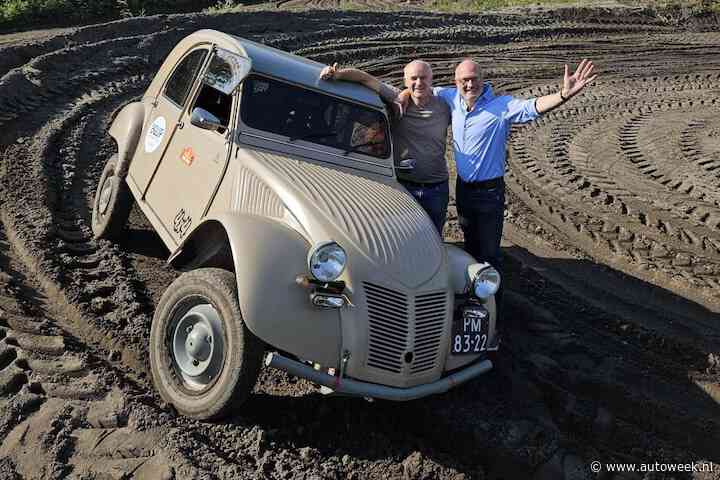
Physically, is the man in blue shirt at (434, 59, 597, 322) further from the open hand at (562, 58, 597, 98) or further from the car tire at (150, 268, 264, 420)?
the car tire at (150, 268, 264, 420)

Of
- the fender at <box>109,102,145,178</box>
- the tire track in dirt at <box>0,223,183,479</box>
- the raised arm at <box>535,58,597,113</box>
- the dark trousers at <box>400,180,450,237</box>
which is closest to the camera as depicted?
the tire track in dirt at <box>0,223,183,479</box>

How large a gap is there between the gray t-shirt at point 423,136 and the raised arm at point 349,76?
0.27ft

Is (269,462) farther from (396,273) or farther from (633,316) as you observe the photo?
(633,316)

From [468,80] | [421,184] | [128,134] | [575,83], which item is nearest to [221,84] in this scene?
[128,134]

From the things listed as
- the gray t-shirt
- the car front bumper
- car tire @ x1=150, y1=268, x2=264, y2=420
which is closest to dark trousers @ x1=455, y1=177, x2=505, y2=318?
the gray t-shirt

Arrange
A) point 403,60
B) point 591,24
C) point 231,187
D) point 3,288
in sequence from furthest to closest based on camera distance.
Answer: point 591,24 < point 403,60 < point 3,288 < point 231,187

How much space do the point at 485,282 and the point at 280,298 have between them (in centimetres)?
138

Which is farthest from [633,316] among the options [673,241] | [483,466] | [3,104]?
[3,104]

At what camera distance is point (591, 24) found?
59.5 feet

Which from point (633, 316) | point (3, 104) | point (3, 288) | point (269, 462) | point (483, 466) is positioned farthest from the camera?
point (3, 104)

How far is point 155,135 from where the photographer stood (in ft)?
19.2

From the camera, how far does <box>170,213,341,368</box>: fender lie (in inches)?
144

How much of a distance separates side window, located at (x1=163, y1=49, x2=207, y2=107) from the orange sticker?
0.55m

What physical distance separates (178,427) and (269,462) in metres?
0.55
